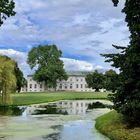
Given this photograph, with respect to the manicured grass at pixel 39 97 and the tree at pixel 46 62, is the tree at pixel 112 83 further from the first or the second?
the tree at pixel 46 62

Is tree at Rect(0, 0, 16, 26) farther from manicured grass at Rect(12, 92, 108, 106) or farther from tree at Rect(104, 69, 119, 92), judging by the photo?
manicured grass at Rect(12, 92, 108, 106)

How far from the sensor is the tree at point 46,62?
488ft

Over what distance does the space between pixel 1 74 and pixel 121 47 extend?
3631 centimetres

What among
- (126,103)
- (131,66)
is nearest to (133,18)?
(131,66)

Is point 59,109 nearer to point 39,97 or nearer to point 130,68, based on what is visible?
point 130,68

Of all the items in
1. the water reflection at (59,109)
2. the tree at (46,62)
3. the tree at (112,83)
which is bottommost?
the water reflection at (59,109)

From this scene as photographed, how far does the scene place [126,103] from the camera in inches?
983

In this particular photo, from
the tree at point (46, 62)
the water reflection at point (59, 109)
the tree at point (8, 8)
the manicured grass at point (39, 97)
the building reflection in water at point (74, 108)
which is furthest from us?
the tree at point (46, 62)

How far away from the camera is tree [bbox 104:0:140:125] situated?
77.8 ft

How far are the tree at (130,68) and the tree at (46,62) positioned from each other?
12197cm

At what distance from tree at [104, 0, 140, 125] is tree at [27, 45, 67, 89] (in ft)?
400

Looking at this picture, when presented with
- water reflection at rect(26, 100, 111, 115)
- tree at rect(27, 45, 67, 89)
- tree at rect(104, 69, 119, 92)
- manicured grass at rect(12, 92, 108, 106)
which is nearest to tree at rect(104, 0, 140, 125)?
tree at rect(104, 69, 119, 92)

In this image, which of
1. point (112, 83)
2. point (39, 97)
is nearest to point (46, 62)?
point (39, 97)

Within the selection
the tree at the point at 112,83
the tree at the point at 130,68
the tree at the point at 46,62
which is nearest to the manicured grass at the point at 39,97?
the tree at the point at 46,62
